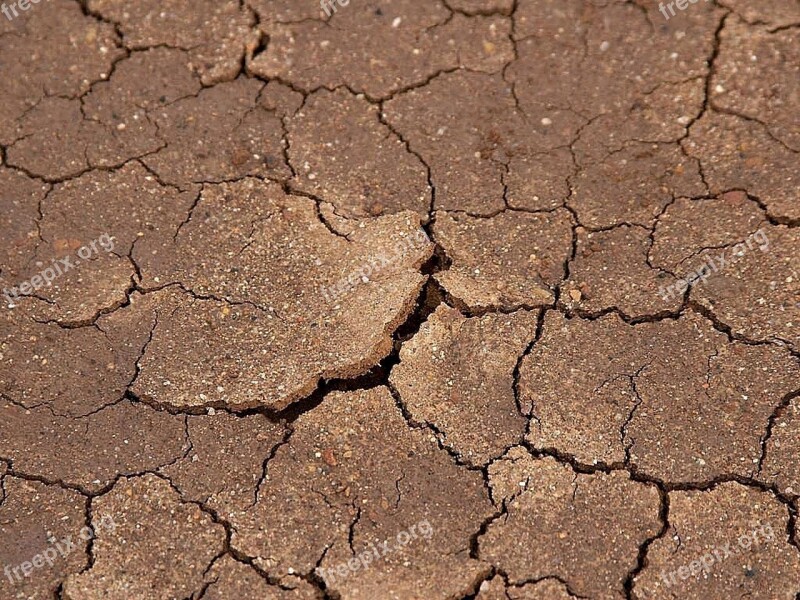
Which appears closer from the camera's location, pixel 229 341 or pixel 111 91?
pixel 229 341

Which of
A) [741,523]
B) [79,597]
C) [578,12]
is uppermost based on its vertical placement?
[578,12]

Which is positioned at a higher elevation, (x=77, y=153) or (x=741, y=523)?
(x=77, y=153)

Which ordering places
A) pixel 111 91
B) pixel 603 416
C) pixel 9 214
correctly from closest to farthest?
pixel 603 416 → pixel 9 214 → pixel 111 91

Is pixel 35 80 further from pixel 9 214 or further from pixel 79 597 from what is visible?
pixel 79 597

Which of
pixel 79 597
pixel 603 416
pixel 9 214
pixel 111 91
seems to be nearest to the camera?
pixel 79 597

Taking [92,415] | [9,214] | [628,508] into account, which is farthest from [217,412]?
[628,508]

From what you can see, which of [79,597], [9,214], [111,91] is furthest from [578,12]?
[79,597]

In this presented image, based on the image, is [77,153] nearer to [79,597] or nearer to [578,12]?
[79,597]
